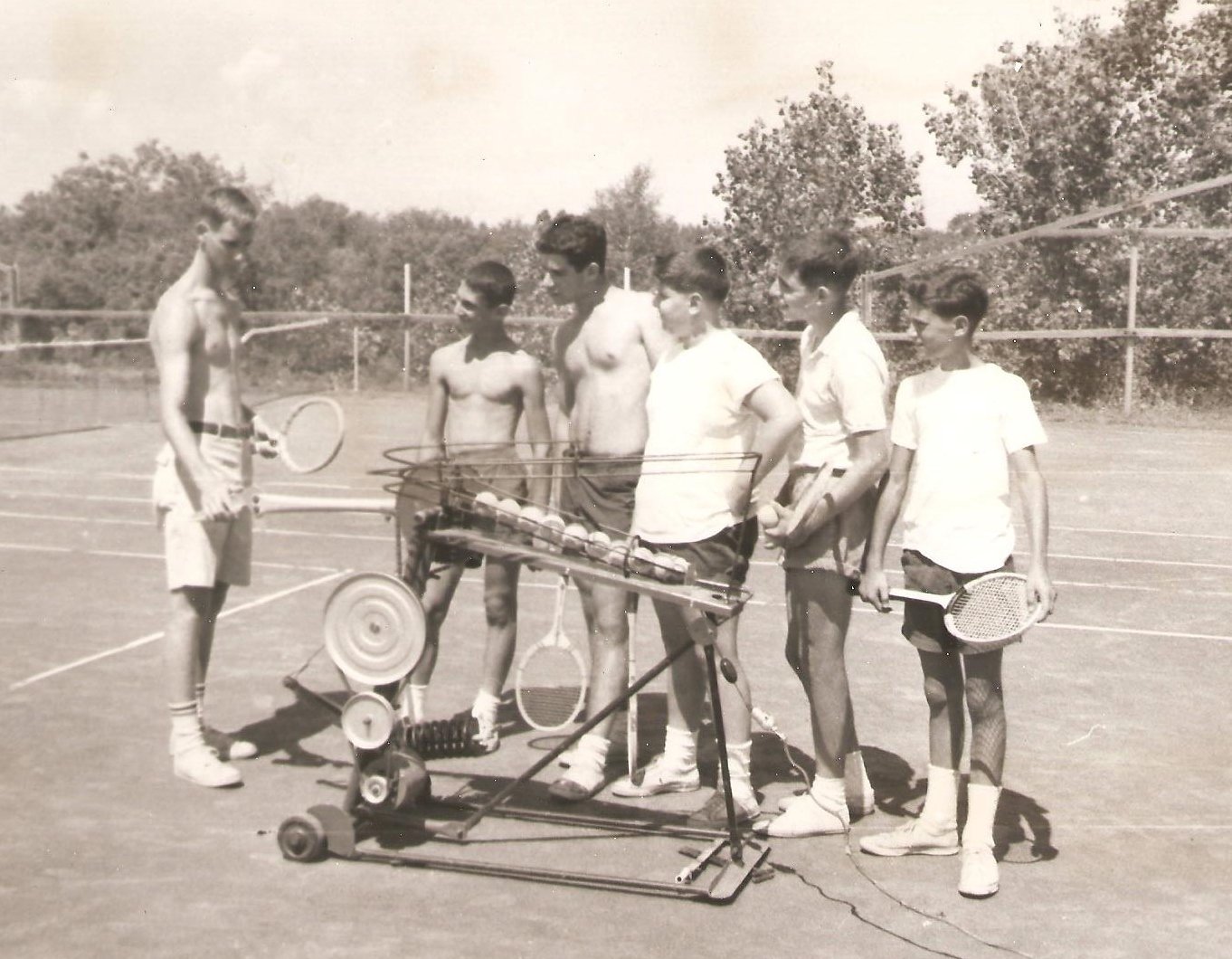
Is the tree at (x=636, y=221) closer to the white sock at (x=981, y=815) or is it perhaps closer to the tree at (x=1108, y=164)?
the tree at (x=1108, y=164)

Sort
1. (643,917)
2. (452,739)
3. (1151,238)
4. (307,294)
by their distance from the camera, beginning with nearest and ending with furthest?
1. (643,917)
2. (452,739)
3. (1151,238)
4. (307,294)

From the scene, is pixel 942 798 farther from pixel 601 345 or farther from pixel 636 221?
pixel 636 221

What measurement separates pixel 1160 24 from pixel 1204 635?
54.2 ft

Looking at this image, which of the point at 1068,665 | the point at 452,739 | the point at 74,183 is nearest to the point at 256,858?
the point at 452,739

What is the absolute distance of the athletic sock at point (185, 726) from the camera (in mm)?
5680

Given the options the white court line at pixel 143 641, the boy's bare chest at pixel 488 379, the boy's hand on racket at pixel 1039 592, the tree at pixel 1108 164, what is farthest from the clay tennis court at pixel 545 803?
the tree at pixel 1108 164

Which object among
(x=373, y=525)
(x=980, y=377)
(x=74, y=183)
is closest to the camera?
(x=980, y=377)

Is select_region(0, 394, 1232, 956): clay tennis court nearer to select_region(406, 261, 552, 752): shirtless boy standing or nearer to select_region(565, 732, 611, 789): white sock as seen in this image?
select_region(565, 732, 611, 789): white sock

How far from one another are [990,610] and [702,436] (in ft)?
3.67

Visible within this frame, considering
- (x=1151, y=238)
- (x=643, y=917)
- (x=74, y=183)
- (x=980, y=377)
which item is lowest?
(x=643, y=917)

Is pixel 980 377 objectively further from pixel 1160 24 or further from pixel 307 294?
pixel 307 294

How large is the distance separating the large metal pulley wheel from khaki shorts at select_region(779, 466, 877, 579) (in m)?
1.26

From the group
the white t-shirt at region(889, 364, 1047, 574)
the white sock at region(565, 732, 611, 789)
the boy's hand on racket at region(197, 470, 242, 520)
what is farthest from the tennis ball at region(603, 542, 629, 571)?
the boy's hand on racket at region(197, 470, 242, 520)

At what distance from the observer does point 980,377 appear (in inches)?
189
